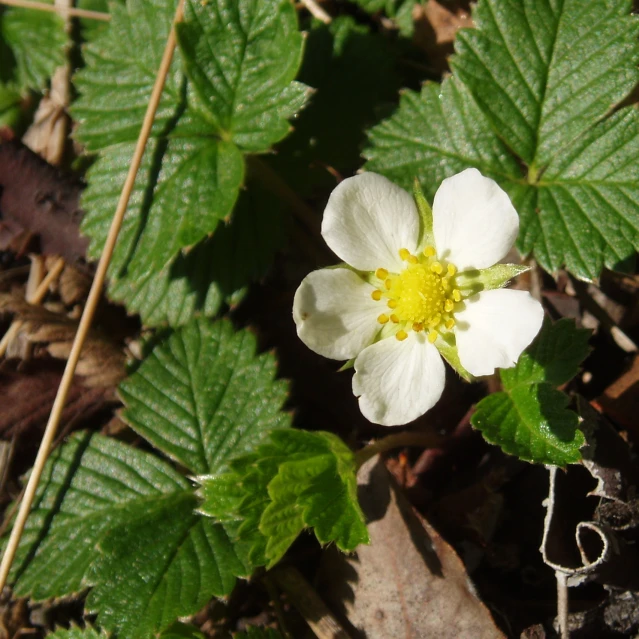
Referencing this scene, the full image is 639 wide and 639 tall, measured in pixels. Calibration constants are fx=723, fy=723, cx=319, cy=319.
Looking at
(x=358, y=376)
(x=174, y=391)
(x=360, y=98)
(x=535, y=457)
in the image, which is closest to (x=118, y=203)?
(x=174, y=391)

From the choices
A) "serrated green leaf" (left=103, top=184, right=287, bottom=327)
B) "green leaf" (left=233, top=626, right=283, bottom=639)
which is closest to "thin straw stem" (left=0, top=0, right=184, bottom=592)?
"serrated green leaf" (left=103, top=184, right=287, bottom=327)

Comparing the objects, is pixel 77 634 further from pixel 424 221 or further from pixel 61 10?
pixel 61 10

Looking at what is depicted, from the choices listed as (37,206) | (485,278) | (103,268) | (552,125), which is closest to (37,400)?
(103,268)

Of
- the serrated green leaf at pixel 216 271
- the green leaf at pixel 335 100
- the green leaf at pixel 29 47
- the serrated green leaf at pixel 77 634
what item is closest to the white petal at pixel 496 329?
the serrated green leaf at pixel 216 271

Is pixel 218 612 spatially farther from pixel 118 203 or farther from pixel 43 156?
pixel 43 156

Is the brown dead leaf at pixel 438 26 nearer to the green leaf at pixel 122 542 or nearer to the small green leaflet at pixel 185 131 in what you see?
the small green leaflet at pixel 185 131

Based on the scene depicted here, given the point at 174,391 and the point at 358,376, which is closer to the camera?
the point at 358,376
